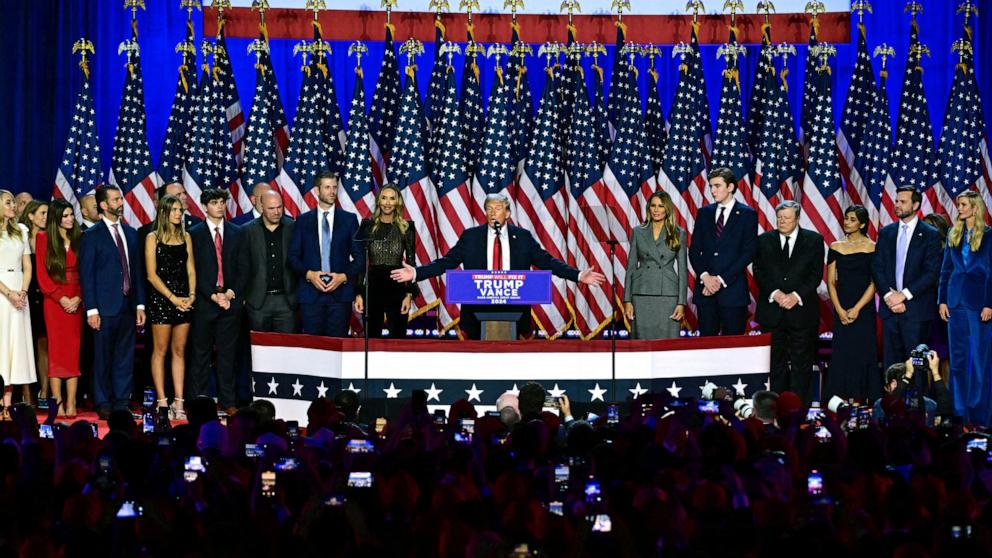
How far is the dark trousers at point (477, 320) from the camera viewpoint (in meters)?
8.53

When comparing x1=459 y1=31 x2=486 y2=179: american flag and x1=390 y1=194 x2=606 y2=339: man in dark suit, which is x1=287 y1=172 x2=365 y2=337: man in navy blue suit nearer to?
x1=390 y1=194 x2=606 y2=339: man in dark suit

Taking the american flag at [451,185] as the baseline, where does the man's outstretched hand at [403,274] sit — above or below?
below

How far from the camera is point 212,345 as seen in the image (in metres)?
9.41

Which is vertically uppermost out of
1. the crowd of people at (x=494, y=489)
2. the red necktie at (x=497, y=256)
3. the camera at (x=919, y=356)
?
the red necktie at (x=497, y=256)

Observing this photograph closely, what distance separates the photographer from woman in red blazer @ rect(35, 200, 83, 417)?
359 inches

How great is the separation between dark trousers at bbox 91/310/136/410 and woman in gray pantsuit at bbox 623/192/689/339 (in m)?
3.48

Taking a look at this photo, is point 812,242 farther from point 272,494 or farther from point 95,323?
point 272,494

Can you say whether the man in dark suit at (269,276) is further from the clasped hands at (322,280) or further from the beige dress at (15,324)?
the beige dress at (15,324)

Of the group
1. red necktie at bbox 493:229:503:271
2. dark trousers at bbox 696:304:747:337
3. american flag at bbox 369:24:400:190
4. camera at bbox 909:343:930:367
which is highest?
american flag at bbox 369:24:400:190

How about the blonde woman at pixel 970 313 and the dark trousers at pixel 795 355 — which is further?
the dark trousers at pixel 795 355

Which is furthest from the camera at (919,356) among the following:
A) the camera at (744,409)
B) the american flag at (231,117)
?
the american flag at (231,117)

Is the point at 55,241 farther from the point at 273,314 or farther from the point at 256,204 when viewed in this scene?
the point at 256,204

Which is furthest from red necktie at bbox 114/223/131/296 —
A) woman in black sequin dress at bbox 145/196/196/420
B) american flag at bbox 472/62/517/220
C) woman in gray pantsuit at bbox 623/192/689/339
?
american flag at bbox 472/62/517/220

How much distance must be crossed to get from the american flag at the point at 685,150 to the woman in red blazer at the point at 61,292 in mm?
5231
